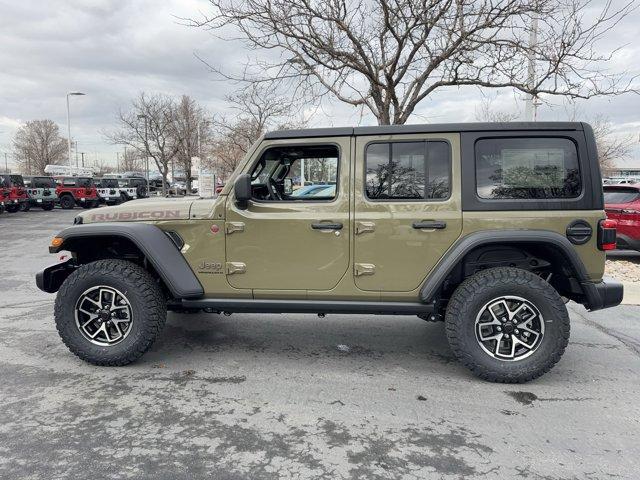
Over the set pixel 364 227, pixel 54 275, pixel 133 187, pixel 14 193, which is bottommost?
pixel 54 275

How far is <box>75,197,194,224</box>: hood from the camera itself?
13.1 feet

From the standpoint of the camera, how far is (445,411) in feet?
10.9

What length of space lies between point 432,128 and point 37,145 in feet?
228

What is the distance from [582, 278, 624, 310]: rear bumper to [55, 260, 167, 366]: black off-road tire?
134 inches

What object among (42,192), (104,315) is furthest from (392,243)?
(42,192)

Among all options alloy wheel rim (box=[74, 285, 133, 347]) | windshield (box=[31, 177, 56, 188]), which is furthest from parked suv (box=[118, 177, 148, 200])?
alloy wheel rim (box=[74, 285, 133, 347])

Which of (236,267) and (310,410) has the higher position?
(236,267)

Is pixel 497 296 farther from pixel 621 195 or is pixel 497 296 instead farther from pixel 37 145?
pixel 37 145

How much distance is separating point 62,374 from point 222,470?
79.1 inches

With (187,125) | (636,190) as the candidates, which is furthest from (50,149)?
(636,190)

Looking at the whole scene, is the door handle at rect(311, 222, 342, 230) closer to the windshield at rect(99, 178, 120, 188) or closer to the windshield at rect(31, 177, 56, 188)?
the windshield at rect(31, 177, 56, 188)

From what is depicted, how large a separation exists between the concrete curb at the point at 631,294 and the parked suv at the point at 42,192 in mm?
26974

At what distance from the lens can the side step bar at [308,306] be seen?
3828 millimetres

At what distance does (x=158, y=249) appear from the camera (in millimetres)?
3895
